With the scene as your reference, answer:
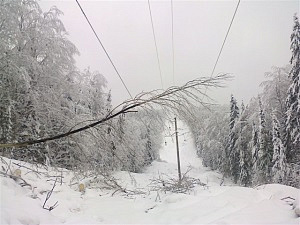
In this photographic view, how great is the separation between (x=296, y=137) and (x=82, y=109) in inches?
560

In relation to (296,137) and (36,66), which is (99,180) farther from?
(296,137)

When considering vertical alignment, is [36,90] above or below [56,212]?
above

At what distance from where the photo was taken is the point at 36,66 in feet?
38.6

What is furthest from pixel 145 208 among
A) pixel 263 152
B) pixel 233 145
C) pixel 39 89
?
pixel 233 145

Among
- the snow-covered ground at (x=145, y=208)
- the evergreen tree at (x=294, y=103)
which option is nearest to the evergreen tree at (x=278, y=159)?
the evergreen tree at (x=294, y=103)

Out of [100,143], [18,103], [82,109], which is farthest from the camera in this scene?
[82,109]

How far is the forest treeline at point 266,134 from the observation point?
1939 cm

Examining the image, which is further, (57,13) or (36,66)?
(57,13)

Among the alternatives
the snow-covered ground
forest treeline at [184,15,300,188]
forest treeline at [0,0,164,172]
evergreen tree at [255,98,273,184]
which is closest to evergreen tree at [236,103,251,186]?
forest treeline at [184,15,300,188]

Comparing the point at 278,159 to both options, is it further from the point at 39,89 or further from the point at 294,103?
the point at 39,89

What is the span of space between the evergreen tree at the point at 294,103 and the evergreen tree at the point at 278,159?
2.58 feet

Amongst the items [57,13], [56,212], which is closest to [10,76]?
[57,13]

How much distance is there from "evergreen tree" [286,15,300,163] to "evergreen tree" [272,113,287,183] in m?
0.79

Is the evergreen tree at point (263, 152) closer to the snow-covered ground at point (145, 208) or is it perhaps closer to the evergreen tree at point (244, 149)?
the evergreen tree at point (244, 149)
